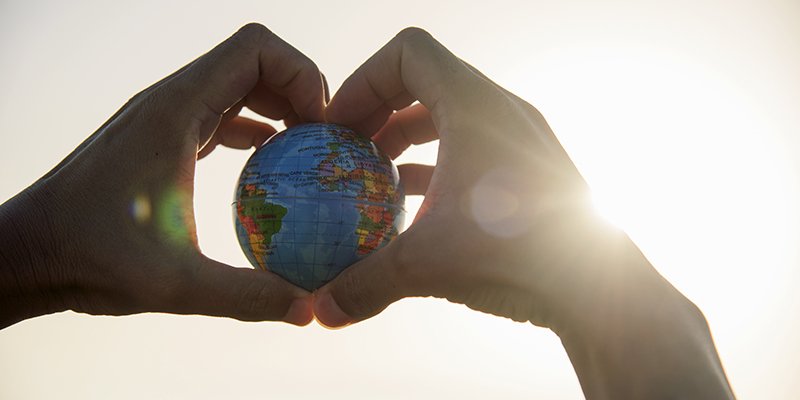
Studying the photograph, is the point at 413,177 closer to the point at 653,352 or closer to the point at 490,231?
the point at 490,231

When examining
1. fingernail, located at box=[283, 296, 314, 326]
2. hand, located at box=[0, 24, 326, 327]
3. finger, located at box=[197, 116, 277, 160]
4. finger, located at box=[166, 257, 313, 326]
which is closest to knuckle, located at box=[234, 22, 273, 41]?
hand, located at box=[0, 24, 326, 327]

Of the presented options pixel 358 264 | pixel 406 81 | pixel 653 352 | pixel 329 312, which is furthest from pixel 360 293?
pixel 653 352

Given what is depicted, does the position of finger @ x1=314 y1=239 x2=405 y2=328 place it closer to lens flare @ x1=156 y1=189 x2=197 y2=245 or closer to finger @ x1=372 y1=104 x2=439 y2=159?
lens flare @ x1=156 y1=189 x2=197 y2=245

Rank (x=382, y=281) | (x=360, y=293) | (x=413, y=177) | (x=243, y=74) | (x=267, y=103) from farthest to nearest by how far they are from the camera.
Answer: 1. (x=413, y=177)
2. (x=267, y=103)
3. (x=243, y=74)
4. (x=360, y=293)
5. (x=382, y=281)

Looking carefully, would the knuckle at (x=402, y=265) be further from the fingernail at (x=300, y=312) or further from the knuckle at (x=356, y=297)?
the fingernail at (x=300, y=312)

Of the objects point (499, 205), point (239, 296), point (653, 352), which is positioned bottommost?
point (653, 352)
